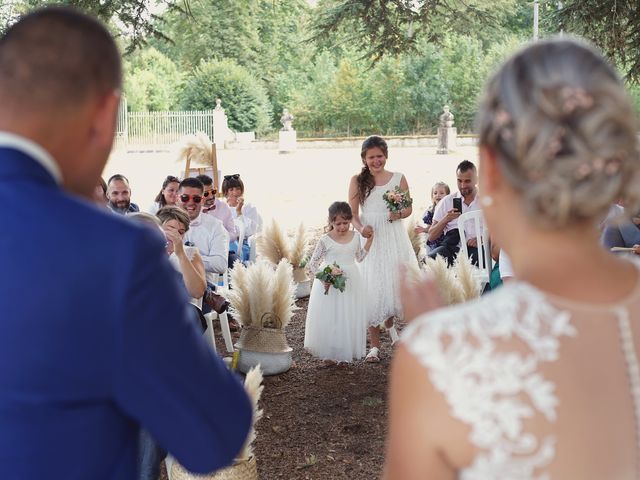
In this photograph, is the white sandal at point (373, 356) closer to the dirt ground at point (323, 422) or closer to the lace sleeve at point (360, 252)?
the dirt ground at point (323, 422)

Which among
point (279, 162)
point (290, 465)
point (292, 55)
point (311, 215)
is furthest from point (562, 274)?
point (292, 55)

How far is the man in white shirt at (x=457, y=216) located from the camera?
8750 millimetres

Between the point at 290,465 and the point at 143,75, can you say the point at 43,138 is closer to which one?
the point at 290,465

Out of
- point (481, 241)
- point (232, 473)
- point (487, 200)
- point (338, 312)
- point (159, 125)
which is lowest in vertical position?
point (232, 473)

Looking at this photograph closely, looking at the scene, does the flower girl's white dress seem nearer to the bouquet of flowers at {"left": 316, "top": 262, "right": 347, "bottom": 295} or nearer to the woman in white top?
the bouquet of flowers at {"left": 316, "top": 262, "right": 347, "bottom": 295}

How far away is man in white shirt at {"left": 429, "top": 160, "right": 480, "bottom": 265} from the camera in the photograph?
28.7 feet

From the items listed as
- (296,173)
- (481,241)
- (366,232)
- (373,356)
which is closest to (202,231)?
(366,232)

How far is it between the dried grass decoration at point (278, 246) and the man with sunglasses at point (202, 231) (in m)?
2.55

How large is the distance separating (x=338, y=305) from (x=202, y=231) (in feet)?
4.91

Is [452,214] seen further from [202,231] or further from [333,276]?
[202,231]

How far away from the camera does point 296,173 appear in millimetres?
28453

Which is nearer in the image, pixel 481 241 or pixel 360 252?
pixel 360 252

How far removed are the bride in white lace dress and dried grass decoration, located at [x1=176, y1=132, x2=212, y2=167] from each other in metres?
9.01

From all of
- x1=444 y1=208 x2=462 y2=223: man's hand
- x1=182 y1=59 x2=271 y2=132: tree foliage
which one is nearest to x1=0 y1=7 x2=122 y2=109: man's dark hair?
x1=444 y1=208 x2=462 y2=223: man's hand
